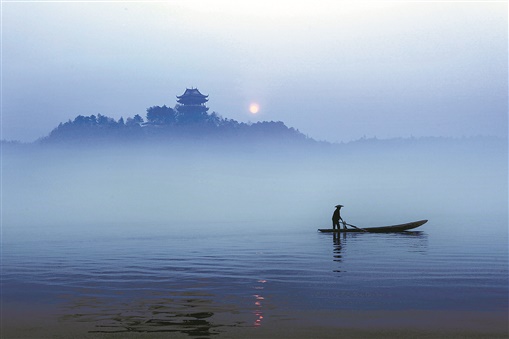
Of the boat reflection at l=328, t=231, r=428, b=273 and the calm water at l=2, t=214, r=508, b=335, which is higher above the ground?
the boat reflection at l=328, t=231, r=428, b=273

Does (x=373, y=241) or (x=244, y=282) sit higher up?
(x=373, y=241)

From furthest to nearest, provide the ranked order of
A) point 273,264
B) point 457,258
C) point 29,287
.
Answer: point 457,258 < point 273,264 < point 29,287

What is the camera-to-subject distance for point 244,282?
1911cm

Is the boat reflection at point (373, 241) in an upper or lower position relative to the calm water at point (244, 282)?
upper

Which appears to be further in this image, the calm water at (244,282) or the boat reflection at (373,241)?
the boat reflection at (373,241)

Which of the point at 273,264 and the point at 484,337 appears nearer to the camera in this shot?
the point at 484,337

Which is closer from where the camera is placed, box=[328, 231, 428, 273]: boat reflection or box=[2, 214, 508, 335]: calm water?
box=[2, 214, 508, 335]: calm water

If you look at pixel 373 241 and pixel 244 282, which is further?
pixel 373 241

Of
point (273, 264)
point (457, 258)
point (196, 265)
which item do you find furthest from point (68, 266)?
point (457, 258)

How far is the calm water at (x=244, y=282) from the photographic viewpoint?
14173 millimetres

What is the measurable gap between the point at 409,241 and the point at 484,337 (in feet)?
78.0

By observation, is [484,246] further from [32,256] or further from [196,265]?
[32,256]

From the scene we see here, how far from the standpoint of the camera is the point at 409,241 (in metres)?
35.2

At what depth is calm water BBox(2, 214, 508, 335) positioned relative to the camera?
46.5ft
